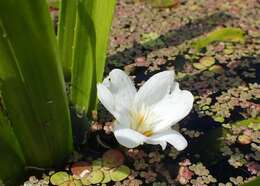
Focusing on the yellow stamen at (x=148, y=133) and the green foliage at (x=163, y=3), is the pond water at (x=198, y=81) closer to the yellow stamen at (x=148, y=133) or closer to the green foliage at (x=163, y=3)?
the green foliage at (x=163, y=3)

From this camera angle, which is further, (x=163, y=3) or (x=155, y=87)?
(x=163, y=3)

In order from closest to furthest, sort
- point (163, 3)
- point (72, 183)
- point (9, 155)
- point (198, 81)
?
point (9, 155) → point (72, 183) → point (198, 81) → point (163, 3)

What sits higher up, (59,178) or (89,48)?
(89,48)

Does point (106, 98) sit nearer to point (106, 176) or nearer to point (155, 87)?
point (155, 87)

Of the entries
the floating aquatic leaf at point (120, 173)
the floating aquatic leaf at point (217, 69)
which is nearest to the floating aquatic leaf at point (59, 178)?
the floating aquatic leaf at point (120, 173)

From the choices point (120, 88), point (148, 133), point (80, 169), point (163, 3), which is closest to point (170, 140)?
point (148, 133)

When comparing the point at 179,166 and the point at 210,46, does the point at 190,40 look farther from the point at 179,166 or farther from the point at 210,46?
the point at 179,166

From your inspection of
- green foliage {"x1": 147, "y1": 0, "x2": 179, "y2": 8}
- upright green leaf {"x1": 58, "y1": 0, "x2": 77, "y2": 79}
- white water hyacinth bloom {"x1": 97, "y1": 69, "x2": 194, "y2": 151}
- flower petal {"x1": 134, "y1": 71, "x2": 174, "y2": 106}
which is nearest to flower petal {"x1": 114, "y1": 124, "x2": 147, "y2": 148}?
white water hyacinth bloom {"x1": 97, "y1": 69, "x2": 194, "y2": 151}
